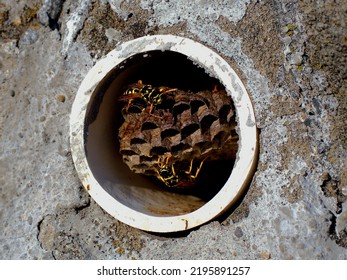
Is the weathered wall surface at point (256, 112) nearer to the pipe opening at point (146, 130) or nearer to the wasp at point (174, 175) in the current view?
the pipe opening at point (146, 130)

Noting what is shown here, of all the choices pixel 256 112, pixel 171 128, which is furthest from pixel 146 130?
pixel 256 112

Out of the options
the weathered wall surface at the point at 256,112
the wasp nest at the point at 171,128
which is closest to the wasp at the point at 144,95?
the wasp nest at the point at 171,128

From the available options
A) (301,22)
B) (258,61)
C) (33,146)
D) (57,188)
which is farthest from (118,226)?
(301,22)

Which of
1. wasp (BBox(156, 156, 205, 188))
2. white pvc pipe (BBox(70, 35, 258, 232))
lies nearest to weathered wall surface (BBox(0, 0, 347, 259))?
white pvc pipe (BBox(70, 35, 258, 232))

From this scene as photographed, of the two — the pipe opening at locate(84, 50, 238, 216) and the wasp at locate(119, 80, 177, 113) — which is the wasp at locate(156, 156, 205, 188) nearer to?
the pipe opening at locate(84, 50, 238, 216)

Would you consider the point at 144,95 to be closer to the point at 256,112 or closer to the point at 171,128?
the point at 171,128

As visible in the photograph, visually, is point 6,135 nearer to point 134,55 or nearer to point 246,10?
point 134,55
